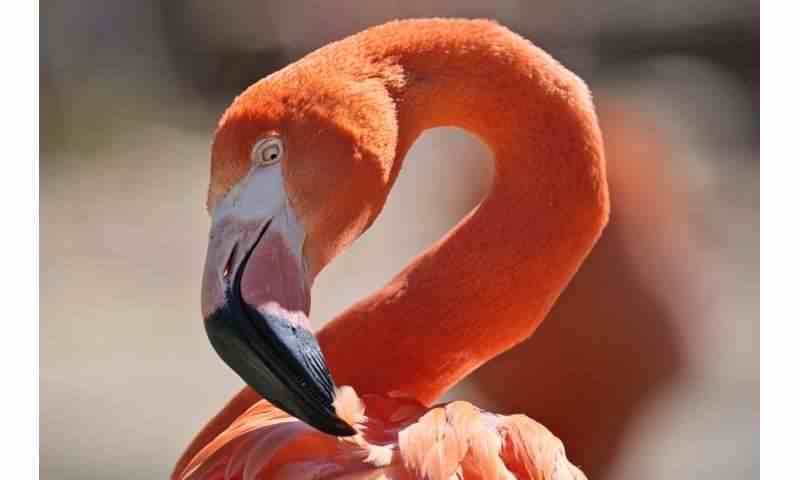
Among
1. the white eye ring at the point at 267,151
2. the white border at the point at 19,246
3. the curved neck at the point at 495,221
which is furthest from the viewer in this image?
the white border at the point at 19,246

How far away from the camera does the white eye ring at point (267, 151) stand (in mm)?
1231

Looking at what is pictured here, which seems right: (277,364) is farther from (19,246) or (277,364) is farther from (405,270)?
(19,246)

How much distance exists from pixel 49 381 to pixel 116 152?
0.42 metres

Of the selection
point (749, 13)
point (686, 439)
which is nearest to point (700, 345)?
point (686, 439)

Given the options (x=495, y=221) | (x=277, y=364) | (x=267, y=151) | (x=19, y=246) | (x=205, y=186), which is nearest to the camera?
(x=277, y=364)

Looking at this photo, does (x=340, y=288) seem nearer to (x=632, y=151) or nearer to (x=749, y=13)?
(x=632, y=151)

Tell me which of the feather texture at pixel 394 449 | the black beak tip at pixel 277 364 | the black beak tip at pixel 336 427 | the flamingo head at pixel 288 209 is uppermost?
the flamingo head at pixel 288 209

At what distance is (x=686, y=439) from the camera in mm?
1953

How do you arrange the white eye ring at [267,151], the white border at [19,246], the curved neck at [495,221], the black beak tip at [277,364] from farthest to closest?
the white border at [19,246] < the curved neck at [495,221] < the white eye ring at [267,151] < the black beak tip at [277,364]

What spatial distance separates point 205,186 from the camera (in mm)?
1880

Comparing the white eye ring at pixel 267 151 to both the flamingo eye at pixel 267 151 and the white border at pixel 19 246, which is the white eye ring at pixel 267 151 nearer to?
the flamingo eye at pixel 267 151

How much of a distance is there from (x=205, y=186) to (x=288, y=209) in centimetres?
67
